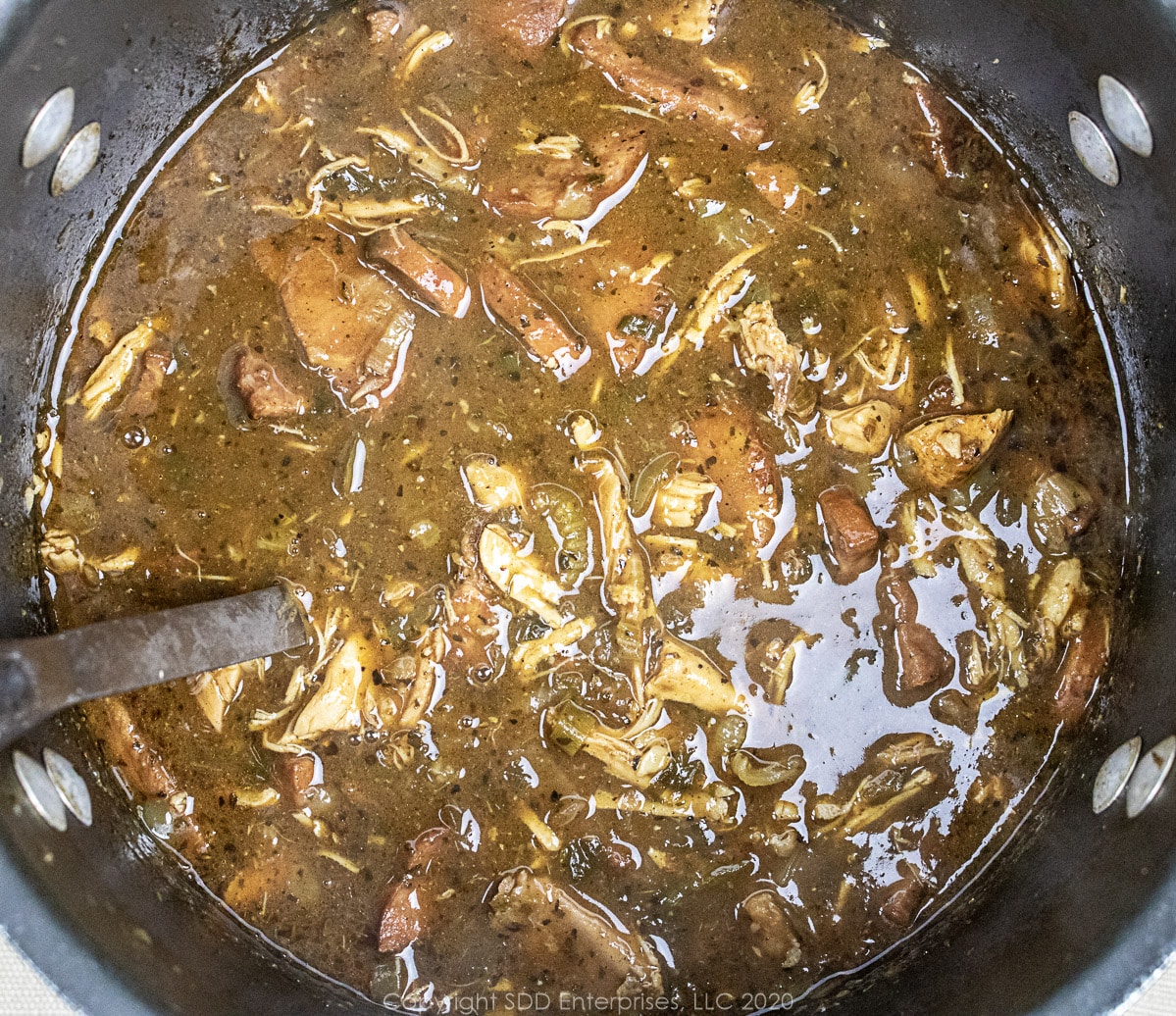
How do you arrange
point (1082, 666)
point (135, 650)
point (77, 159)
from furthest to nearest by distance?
point (1082, 666), point (77, 159), point (135, 650)

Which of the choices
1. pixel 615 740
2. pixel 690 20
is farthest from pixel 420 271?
pixel 615 740

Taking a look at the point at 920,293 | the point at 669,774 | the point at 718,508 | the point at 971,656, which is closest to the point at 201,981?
the point at 669,774

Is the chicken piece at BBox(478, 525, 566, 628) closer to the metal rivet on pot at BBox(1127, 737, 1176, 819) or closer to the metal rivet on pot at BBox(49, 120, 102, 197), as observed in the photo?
the metal rivet on pot at BBox(49, 120, 102, 197)

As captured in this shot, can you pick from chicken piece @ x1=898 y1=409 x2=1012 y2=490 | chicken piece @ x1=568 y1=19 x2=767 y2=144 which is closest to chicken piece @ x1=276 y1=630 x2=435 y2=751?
chicken piece @ x1=898 y1=409 x2=1012 y2=490

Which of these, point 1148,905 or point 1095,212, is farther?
point 1095,212

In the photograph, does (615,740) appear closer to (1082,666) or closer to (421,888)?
(421,888)

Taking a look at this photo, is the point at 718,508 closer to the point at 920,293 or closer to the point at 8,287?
the point at 920,293
